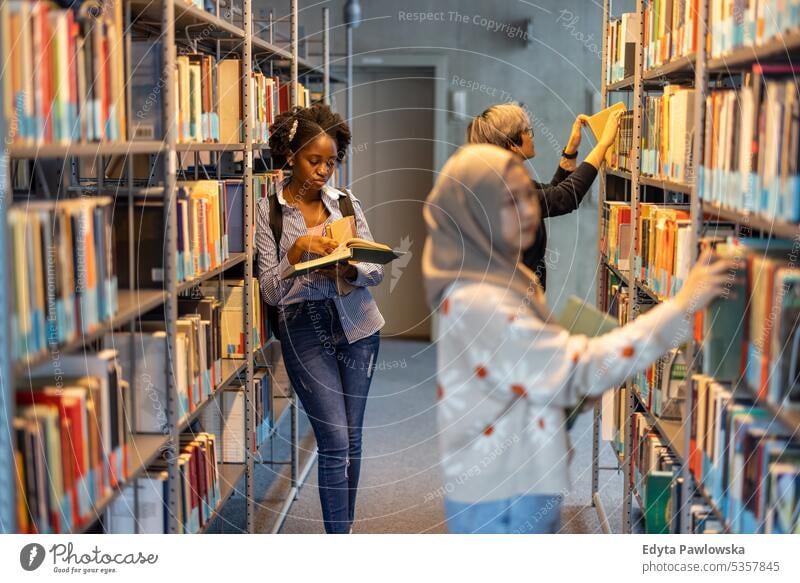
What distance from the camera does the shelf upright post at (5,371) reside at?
5.30 ft

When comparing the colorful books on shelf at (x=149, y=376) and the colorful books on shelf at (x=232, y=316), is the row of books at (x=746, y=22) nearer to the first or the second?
the colorful books on shelf at (x=149, y=376)

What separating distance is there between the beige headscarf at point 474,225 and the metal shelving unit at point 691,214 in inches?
19.8

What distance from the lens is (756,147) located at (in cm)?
191

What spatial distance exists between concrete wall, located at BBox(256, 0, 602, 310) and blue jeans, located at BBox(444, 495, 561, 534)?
4592mm

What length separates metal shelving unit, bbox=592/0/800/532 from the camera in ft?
6.01

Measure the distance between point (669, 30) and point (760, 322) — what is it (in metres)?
1.15

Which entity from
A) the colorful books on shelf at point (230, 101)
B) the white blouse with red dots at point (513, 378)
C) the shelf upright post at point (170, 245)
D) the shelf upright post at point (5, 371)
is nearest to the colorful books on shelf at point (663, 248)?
the white blouse with red dots at point (513, 378)

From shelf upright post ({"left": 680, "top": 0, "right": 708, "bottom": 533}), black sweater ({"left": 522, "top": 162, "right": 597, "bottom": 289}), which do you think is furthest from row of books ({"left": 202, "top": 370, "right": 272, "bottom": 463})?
shelf upright post ({"left": 680, "top": 0, "right": 708, "bottom": 533})

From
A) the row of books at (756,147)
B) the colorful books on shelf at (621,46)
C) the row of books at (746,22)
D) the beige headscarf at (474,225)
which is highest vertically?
the colorful books on shelf at (621,46)

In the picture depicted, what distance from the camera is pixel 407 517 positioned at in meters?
3.73

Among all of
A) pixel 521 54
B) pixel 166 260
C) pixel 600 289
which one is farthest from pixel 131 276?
pixel 521 54
